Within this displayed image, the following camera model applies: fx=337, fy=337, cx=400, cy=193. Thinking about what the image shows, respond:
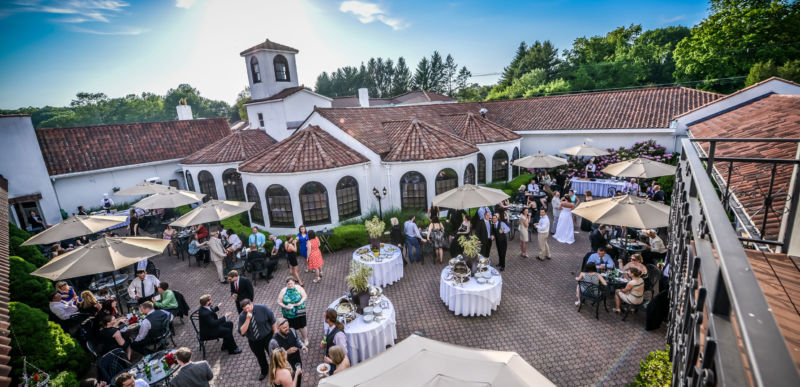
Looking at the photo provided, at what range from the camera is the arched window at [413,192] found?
58.1 feet

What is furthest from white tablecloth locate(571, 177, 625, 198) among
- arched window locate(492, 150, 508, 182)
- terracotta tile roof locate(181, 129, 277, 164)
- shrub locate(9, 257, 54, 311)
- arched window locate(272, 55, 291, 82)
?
A: shrub locate(9, 257, 54, 311)

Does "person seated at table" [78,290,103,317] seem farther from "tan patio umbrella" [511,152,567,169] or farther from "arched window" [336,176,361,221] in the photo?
"tan patio umbrella" [511,152,567,169]

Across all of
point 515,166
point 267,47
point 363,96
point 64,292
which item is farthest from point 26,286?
point 515,166

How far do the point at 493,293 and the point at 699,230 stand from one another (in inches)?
283

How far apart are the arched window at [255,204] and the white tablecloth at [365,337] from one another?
1094 centimetres

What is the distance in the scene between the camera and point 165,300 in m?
9.17

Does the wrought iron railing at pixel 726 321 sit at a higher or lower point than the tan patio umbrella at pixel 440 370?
higher

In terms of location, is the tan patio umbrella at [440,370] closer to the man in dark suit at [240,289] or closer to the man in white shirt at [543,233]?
the man in dark suit at [240,289]

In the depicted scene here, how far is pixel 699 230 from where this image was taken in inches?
98.7

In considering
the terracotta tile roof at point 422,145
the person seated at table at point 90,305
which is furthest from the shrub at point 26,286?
the terracotta tile roof at point 422,145

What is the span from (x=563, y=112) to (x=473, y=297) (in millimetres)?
21889

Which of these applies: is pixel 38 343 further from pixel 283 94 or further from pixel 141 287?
pixel 283 94

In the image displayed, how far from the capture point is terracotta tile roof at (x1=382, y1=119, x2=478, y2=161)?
57.3 ft

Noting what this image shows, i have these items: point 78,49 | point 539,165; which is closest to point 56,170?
point 78,49
